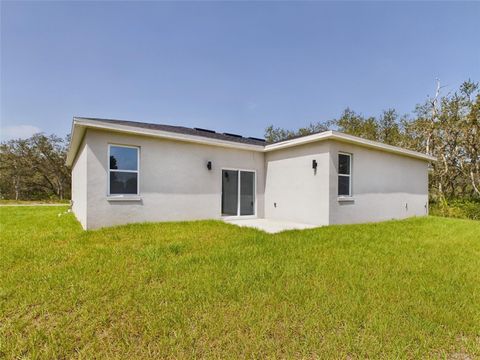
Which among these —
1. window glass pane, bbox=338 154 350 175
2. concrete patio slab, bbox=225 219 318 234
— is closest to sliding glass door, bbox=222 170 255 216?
concrete patio slab, bbox=225 219 318 234

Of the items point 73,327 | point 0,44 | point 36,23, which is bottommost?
point 73,327

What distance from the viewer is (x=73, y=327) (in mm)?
2516

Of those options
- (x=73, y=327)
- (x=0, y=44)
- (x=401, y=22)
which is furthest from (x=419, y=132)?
(x=0, y=44)

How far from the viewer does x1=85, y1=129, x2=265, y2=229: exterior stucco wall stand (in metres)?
6.98

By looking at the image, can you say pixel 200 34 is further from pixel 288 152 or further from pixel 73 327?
pixel 73 327

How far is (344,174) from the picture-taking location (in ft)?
28.8

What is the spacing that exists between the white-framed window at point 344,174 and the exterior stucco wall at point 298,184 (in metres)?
0.84

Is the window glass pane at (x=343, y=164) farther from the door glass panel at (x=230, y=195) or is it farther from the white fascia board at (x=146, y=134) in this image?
the door glass panel at (x=230, y=195)

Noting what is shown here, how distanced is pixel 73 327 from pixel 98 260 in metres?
2.00

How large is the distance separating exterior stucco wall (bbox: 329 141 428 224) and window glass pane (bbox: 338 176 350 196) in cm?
25

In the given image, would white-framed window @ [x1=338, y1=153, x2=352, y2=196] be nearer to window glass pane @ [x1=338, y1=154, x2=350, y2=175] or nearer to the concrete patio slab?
window glass pane @ [x1=338, y1=154, x2=350, y2=175]

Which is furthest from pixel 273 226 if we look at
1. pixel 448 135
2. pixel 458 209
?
pixel 448 135

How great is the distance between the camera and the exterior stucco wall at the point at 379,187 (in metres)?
8.49

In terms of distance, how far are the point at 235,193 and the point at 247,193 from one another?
22.5 inches
